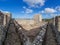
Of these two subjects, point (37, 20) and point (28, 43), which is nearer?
point (28, 43)

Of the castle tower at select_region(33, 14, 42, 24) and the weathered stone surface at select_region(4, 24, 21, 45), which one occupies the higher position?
the castle tower at select_region(33, 14, 42, 24)

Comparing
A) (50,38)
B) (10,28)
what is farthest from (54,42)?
(10,28)

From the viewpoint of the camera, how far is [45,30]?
573 centimetres

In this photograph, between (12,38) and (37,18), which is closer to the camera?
(12,38)

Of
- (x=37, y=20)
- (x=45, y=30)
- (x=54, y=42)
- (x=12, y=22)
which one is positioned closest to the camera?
(x=54, y=42)

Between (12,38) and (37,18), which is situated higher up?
(37,18)

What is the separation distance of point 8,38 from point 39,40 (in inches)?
47.9

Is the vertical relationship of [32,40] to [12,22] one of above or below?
below

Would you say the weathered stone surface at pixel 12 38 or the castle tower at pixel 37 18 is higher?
→ the castle tower at pixel 37 18

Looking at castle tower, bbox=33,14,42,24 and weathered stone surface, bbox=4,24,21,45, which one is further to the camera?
castle tower, bbox=33,14,42,24

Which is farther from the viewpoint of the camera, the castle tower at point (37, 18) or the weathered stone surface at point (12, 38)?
the castle tower at point (37, 18)

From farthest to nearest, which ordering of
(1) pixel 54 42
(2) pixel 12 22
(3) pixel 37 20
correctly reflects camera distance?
1. (3) pixel 37 20
2. (2) pixel 12 22
3. (1) pixel 54 42

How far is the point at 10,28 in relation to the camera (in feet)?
19.5

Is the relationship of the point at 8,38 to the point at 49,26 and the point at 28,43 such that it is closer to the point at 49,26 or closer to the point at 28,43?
the point at 28,43
